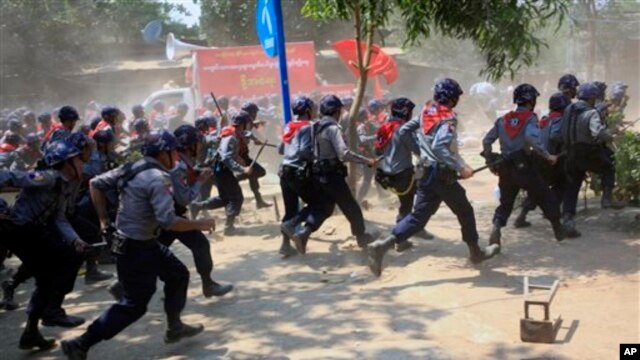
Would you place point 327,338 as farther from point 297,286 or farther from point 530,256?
point 530,256

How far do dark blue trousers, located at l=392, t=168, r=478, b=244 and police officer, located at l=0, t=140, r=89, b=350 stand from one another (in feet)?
8.65

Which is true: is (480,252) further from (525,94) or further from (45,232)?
(45,232)

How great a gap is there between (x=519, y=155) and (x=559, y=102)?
1345 mm

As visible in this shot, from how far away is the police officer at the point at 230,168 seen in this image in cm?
763

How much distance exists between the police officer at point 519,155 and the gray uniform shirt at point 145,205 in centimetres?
328

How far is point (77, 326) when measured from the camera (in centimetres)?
514

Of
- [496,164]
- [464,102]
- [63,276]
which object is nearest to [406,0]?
[496,164]

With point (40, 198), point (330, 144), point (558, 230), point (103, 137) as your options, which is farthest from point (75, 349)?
point (558, 230)

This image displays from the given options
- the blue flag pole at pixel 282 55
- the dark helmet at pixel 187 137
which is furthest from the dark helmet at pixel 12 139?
the dark helmet at pixel 187 137

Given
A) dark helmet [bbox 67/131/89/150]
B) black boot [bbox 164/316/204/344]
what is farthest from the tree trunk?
black boot [bbox 164/316/204/344]

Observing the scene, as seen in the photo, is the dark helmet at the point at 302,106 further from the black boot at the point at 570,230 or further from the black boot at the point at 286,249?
the black boot at the point at 570,230

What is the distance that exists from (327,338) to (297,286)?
→ 1393mm

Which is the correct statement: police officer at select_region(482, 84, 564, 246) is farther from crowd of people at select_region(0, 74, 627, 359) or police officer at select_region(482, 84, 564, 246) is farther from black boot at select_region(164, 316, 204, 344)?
black boot at select_region(164, 316, 204, 344)

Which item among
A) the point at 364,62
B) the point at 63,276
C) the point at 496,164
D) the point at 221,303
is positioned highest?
the point at 364,62
